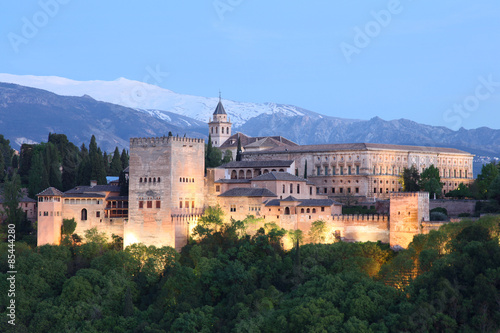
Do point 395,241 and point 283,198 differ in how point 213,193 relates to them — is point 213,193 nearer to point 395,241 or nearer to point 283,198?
point 283,198

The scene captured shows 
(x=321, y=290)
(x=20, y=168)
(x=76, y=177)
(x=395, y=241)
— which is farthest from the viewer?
(x=20, y=168)

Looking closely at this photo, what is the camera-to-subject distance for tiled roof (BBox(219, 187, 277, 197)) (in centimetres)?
5819

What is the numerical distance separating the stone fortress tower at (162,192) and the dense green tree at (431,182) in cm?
2584

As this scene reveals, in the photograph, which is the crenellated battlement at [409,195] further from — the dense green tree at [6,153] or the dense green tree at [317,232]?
the dense green tree at [6,153]

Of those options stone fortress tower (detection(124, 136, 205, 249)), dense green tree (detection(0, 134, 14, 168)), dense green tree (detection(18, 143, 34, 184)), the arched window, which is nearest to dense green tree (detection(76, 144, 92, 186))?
dense green tree (detection(18, 143, 34, 184))

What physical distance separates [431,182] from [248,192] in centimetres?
2302

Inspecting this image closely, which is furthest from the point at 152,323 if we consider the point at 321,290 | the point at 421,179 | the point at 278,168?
the point at 421,179

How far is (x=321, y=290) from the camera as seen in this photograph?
4688cm

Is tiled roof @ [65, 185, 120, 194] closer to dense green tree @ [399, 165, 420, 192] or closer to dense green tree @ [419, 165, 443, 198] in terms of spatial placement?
dense green tree @ [399, 165, 420, 192]

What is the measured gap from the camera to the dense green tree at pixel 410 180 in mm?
74938

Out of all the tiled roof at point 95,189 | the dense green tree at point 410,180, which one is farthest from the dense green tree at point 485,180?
the tiled roof at point 95,189

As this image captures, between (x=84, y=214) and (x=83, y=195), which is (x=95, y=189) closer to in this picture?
(x=83, y=195)

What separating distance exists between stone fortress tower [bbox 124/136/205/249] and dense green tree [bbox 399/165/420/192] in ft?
83.7

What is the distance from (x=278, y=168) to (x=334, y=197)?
34.7 ft
